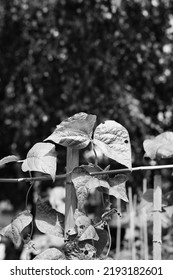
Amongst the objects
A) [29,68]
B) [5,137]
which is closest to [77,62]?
[29,68]

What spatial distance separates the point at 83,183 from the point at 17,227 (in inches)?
6.5

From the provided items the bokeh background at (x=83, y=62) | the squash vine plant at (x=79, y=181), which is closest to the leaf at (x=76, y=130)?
the squash vine plant at (x=79, y=181)

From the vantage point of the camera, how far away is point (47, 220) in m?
0.85

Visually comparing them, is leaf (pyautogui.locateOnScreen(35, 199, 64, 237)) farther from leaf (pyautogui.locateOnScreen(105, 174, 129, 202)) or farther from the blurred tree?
the blurred tree

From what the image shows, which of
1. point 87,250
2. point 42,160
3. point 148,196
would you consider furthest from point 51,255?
point 148,196

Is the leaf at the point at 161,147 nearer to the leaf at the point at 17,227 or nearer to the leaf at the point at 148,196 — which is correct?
the leaf at the point at 148,196

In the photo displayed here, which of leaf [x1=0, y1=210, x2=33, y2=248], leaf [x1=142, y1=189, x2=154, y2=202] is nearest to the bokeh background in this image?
leaf [x1=142, y1=189, x2=154, y2=202]

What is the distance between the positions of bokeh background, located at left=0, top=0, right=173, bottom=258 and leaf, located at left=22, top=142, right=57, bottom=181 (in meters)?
1.59

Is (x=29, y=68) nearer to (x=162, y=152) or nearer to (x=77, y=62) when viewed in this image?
(x=77, y=62)

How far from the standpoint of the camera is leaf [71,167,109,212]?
0.80 m

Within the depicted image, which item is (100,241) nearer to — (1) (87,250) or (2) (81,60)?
(1) (87,250)

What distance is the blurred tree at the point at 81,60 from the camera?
8.20 ft

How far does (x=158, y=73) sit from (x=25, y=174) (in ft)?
3.48

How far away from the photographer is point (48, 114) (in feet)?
8.42
